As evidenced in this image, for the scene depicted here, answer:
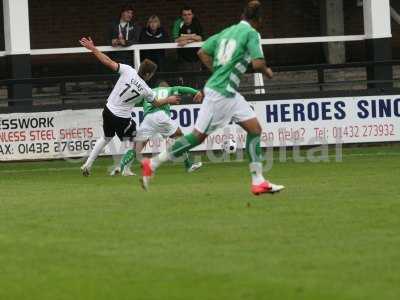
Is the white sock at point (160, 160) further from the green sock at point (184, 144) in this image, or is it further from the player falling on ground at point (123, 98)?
the player falling on ground at point (123, 98)

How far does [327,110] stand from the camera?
24766 mm

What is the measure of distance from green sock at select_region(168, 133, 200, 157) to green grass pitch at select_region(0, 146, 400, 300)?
53cm

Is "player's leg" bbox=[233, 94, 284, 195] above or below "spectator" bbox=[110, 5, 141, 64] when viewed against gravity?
below

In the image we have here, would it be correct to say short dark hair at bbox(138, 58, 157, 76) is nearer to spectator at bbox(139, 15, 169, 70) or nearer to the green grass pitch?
the green grass pitch

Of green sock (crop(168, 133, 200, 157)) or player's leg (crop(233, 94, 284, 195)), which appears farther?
green sock (crop(168, 133, 200, 157))

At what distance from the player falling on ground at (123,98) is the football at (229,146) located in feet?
10.4

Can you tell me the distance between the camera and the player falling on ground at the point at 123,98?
20266mm

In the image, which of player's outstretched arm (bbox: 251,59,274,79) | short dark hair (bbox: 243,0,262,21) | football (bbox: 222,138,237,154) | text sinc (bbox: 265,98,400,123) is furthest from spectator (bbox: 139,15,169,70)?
player's outstretched arm (bbox: 251,59,274,79)

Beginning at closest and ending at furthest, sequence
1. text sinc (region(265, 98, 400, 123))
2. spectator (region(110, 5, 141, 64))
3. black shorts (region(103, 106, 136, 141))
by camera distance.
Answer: black shorts (region(103, 106, 136, 141)) < text sinc (region(265, 98, 400, 123)) < spectator (region(110, 5, 141, 64))

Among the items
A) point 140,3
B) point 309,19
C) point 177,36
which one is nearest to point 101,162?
point 177,36

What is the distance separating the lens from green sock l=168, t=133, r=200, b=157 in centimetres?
1490

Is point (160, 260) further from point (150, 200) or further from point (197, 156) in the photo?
point (197, 156)

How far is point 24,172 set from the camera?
875 inches

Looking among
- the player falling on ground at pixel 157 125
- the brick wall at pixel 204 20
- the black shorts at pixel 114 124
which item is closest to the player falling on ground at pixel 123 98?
the black shorts at pixel 114 124
